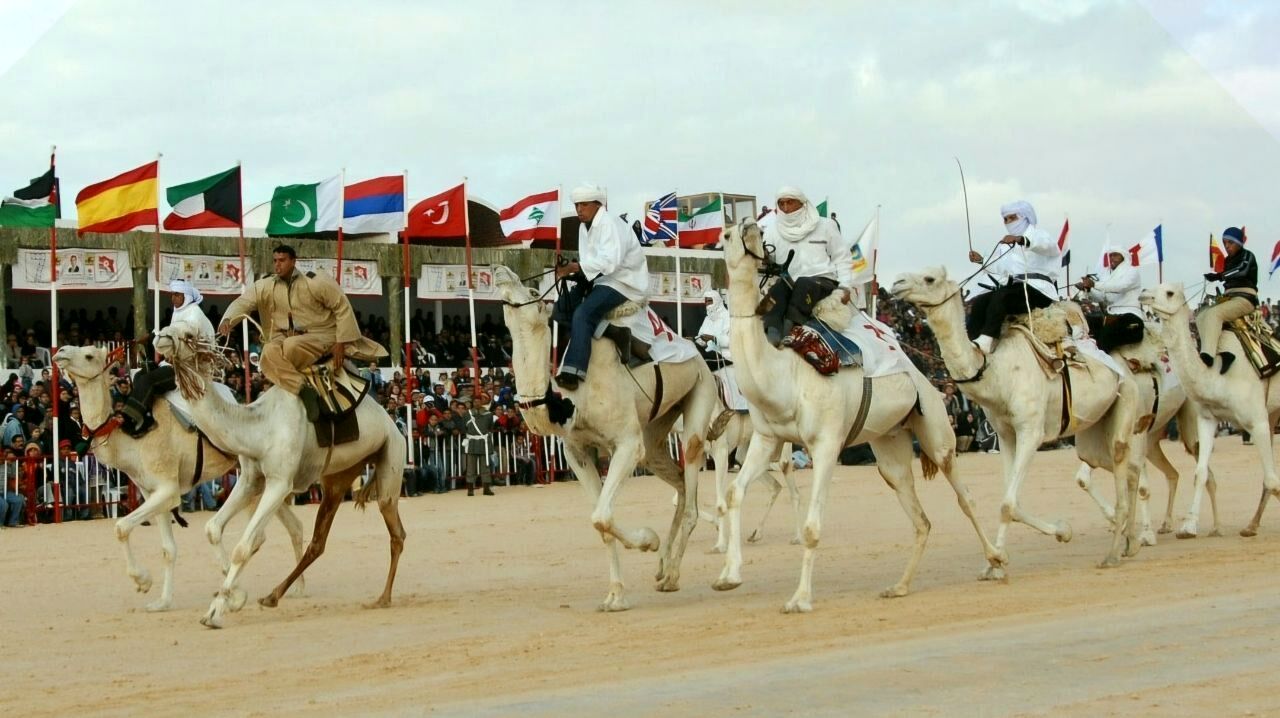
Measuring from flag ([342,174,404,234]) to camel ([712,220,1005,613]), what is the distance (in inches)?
731

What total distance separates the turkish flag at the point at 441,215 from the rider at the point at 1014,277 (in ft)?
56.8

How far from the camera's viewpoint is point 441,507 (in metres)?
25.7

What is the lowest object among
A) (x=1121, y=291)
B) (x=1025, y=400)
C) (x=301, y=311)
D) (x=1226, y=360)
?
(x=1025, y=400)

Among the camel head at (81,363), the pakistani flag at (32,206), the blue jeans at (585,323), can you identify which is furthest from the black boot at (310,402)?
the pakistani flag at (32,206)

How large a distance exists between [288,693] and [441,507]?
16.2 m

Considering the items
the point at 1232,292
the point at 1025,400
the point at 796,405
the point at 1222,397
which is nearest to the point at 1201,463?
the point at 1222,397

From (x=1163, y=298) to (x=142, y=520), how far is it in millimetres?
10678

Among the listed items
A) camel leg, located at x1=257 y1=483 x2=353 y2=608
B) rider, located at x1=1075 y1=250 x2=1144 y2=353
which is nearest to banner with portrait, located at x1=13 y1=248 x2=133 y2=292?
camel leg, located at x1=257 y1=483 x2=353 y2=608

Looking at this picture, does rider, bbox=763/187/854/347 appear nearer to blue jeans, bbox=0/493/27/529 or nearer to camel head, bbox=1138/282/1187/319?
camel head, bbox=1138/282/1187/319

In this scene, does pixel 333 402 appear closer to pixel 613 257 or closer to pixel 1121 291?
pixel 613 257

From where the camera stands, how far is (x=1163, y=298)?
16.6m

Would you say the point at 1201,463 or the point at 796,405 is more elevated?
the point at 796,405

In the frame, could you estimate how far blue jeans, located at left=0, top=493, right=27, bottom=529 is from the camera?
76.5 feet

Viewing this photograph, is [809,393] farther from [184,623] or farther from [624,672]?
[184,623]
